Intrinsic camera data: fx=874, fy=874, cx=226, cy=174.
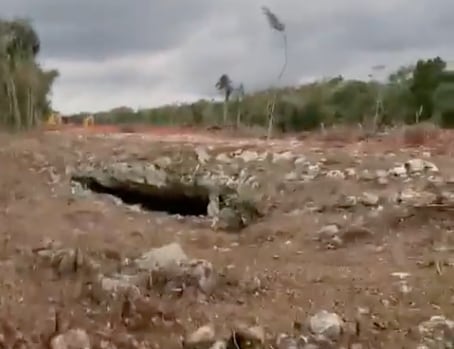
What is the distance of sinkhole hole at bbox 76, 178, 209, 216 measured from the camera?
718cm

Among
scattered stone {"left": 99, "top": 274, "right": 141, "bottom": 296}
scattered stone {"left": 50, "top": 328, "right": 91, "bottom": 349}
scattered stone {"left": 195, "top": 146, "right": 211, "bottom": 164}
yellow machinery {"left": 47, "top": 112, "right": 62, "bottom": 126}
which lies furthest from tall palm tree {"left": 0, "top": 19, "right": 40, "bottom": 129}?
scattered stone {"left": 50, "top": 328, "right": 91, "bottom": 349}

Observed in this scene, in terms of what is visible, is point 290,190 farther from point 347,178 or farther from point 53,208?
point 53,208

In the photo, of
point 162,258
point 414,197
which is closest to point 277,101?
point 414,197

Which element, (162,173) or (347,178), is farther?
(162,173)

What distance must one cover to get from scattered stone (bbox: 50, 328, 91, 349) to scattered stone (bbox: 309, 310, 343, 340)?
1.12 meters

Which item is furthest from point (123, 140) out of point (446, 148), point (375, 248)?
point (375, 248)

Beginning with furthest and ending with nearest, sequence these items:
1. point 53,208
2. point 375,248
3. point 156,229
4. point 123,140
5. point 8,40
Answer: point 8,40 → point 123,140 → point 53,208 → point 156,229 → point 375,248

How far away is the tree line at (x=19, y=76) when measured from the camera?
11.6m

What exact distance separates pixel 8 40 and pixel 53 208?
676cm

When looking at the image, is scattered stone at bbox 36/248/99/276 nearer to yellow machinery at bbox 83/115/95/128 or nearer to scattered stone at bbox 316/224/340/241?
scattered stone at bbox 316/224/340/241

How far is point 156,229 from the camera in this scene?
6109 millimetres

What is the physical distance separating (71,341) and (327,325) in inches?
49.6

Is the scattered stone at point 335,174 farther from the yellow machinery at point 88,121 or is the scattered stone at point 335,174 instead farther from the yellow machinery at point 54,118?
the yellow machinery at point 54,118

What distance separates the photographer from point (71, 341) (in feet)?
14.0
